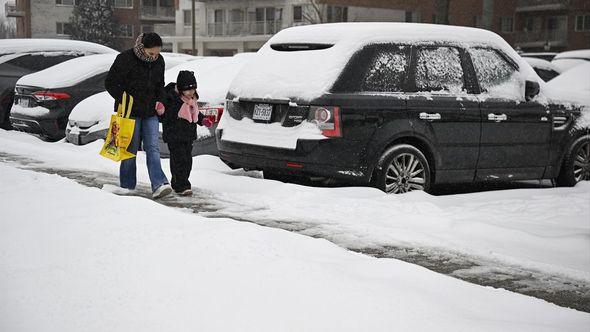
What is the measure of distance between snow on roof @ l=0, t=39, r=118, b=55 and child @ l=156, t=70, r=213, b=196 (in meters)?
7.88

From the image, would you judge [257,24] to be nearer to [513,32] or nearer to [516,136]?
[513,32]

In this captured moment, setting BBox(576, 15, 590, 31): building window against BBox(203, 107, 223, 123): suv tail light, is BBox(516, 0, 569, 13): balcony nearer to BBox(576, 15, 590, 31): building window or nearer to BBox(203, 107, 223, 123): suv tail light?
BBox(576, 15, 590, 31): building window

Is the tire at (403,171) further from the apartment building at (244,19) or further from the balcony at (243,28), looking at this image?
the balcony at (243,28)

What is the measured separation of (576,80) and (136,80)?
25.0 feet

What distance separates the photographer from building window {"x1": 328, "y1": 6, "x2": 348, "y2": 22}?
5428cm

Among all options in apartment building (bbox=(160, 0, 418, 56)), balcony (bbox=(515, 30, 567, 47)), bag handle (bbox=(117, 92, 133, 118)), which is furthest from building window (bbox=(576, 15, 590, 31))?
bag handle (bbox=(117, 92, 133, 118))

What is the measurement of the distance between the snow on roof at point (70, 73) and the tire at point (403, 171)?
6.67m

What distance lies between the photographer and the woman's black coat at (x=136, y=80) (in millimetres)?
7523

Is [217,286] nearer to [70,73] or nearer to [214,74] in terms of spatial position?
[214,74]

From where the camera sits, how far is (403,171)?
307 inches

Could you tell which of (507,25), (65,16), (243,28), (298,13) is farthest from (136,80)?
(65,16)

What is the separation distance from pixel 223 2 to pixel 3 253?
5763 centimetres

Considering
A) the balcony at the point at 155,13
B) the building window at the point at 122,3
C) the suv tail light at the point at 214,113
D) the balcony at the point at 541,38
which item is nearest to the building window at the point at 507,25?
the balcony at the point at 541,38

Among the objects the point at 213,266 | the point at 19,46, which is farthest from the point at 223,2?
the point at 213,266
